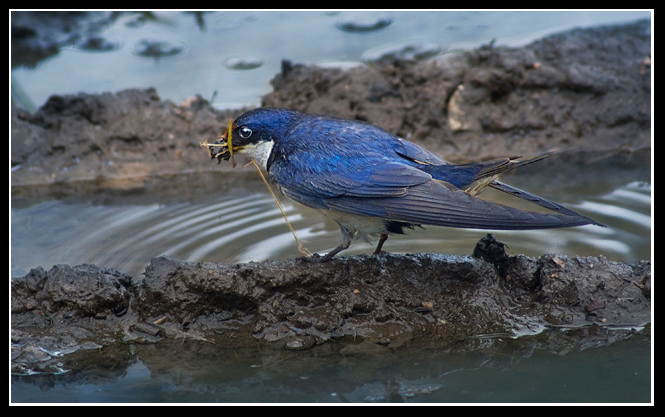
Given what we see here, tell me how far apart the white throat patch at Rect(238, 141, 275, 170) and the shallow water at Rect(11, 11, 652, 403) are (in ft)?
2.69

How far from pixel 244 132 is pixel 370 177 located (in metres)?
1.00

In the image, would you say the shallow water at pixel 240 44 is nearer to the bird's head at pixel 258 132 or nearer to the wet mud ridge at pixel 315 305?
the bird's head at pixel 258 132

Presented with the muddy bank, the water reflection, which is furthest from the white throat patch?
the muddy bank

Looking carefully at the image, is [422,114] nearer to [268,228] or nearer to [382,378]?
[268,228]

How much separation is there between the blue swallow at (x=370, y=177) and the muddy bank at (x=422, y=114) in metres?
2.58

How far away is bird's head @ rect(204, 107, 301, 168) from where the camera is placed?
14.4 ft

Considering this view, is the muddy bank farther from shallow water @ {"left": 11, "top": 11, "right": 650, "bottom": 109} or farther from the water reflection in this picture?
the water reflection

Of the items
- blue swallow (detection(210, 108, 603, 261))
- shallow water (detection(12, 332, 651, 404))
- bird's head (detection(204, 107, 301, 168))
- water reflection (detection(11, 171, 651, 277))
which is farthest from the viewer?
water reflection (detection(11, 171, 651, 277))

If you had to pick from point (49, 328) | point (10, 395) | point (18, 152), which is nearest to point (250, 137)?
point (49, 328)

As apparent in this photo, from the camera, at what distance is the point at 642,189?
609 cm

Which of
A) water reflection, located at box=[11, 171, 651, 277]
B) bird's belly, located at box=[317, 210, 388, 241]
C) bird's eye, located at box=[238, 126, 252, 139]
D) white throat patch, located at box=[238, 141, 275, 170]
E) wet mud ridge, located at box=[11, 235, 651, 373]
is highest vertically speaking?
bird's eye, located at box=[238, 126, 252, 139]

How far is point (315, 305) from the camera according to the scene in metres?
4.05

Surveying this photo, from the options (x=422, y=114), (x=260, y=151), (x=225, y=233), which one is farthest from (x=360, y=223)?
(x=422, y=114)

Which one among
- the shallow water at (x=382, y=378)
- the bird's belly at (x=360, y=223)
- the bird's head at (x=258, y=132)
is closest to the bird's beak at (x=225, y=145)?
the bird's head at (x=258, y=132)
